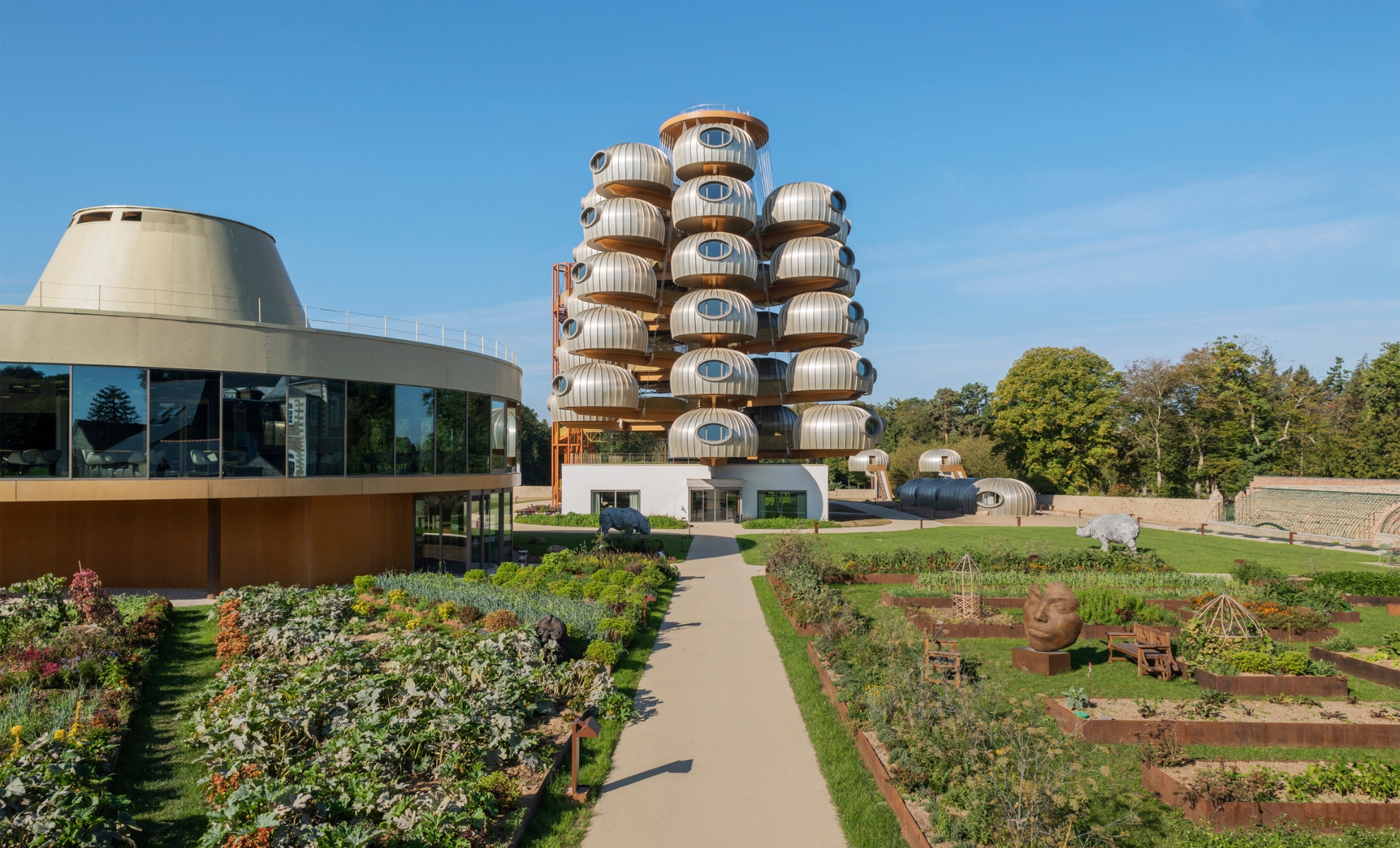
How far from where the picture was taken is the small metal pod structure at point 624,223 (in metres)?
47.5

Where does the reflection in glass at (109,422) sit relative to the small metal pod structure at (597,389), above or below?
below

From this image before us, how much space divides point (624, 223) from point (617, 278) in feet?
11.7

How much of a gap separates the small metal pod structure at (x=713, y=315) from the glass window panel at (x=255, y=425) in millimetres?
27676

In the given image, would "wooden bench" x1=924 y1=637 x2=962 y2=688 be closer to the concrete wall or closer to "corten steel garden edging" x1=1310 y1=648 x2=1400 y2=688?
"corten steel garden edging" x1=1310 y1=648 x2=1400 y2=688

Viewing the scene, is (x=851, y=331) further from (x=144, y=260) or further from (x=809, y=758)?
(x=809, y=758)

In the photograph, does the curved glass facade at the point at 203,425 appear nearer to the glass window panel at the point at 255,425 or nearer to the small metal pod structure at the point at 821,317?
the glass window panel at the point at 255,425

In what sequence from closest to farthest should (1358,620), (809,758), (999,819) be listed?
(999,819)
(809,758)
(1358,620)

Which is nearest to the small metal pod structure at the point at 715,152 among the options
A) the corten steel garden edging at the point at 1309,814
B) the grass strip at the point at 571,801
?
the grass strip at the point at 571,801

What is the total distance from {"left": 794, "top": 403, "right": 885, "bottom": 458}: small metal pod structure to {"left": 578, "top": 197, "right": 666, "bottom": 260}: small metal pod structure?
14857 mm

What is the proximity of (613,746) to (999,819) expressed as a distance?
5.46 m

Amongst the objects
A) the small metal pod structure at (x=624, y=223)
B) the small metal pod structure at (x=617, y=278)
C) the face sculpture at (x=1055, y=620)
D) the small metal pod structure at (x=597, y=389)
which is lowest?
the face sculpture at (x=1055, y=620)

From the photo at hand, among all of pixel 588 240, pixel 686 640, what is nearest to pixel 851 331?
pixel 588 240

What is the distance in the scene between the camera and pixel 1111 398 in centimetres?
6088

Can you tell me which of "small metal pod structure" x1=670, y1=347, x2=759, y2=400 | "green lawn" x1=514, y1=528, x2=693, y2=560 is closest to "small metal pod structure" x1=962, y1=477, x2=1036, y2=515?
"small metal pod structure" x1=670, y1=347, x2=759, y2=400
